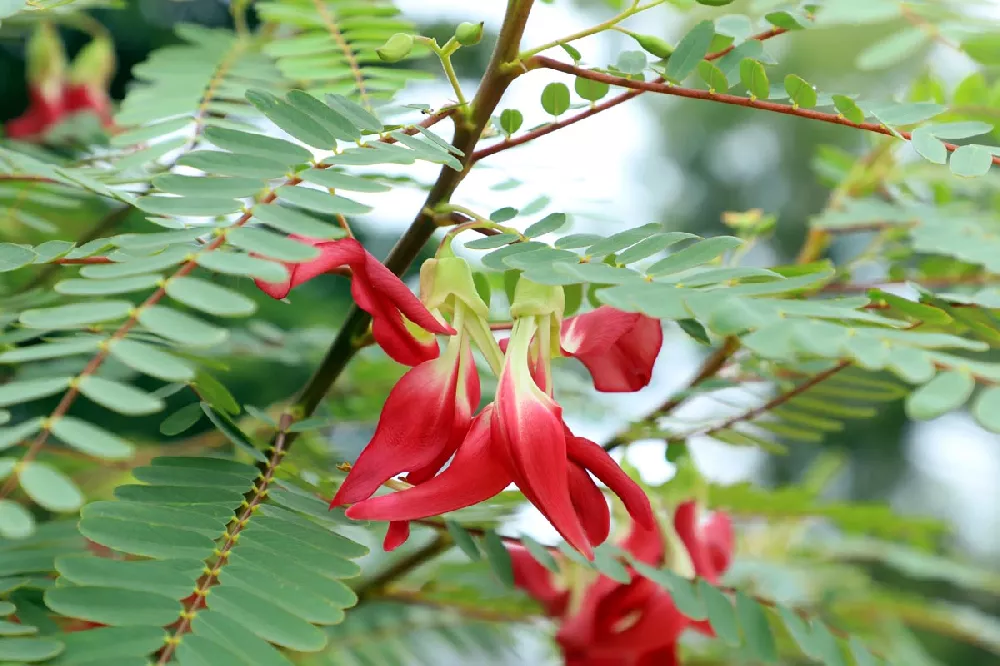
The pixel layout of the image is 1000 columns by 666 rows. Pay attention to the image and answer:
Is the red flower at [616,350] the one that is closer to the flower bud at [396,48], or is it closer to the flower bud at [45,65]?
the flower bud at [396,48]

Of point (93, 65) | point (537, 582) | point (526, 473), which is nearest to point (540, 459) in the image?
point (526, 473)

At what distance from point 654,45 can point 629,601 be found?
0.87 ft

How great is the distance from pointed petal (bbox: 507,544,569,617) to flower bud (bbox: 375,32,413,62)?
24cm

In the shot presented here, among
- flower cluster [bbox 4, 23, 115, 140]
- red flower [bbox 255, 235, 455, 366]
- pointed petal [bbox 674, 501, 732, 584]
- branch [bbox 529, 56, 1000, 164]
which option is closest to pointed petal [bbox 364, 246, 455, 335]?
red flower [bbox 255, 235, 455, 366]

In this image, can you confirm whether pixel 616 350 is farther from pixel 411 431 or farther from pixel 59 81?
pixel 59 81

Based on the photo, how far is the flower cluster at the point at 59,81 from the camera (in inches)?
33.8

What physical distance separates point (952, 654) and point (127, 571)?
372cm

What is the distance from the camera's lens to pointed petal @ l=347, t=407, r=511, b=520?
30cm

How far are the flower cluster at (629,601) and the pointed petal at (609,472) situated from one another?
140 millimetres

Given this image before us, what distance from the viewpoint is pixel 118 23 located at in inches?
51.9

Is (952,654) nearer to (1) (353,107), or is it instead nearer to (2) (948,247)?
(2) (948,247)

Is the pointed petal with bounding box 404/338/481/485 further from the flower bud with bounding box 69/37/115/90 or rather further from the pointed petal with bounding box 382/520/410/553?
the flower bud with bounding box 69/37/115/90

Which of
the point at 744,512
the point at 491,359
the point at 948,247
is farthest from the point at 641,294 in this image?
the point at 744,512

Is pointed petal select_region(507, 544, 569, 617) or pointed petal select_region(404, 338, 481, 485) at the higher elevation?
pointed petal select_region(404, 338, 481, 485)
